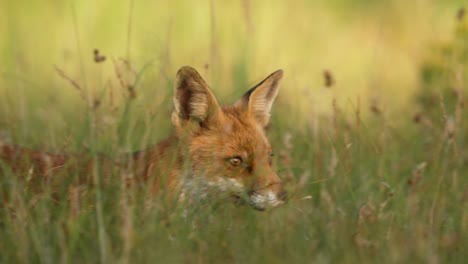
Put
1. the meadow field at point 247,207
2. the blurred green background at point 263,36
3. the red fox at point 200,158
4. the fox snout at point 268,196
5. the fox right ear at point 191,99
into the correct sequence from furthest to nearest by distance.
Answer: the blurred green background at point 263,36
the fox right ear at point 191,99
the red fox at point 200,158
the fox snout at point 268,196
the meadow field at point 247,207

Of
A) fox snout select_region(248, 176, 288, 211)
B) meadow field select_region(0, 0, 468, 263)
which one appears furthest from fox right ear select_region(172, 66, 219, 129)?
fox snout select_region(248, 176, 288, 211)

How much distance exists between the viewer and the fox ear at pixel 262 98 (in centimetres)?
578

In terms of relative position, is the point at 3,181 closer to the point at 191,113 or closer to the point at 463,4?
the point at 191,113

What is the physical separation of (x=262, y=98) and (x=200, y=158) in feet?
2.55

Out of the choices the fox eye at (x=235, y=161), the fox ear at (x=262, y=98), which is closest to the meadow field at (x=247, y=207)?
the fox ear at (x=262, y=98)

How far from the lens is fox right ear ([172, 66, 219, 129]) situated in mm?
5305

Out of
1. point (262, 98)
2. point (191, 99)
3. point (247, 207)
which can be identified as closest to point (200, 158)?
point (191, 99)

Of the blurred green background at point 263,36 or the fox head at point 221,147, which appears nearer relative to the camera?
the fox head at point 221,147

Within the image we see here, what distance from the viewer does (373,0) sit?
15062mm

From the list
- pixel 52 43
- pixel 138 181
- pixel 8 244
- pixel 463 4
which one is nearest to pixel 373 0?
pixel 463 4

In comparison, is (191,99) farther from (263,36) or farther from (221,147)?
(263,36)

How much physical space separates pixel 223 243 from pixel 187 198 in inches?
16.6

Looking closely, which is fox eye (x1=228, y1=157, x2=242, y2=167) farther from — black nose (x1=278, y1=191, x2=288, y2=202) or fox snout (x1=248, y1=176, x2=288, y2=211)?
black nose (x1=278, y1=191, x2=288, y2=202)

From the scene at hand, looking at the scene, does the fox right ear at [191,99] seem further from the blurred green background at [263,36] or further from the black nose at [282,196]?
the blurred green background at [263,36]
